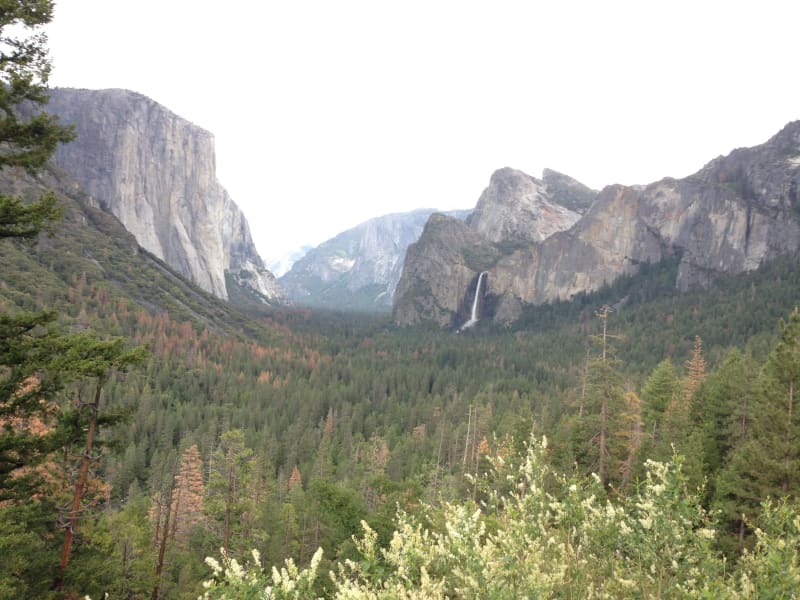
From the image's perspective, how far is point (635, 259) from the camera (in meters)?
176

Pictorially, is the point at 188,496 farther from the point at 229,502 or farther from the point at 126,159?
the point at 126,159

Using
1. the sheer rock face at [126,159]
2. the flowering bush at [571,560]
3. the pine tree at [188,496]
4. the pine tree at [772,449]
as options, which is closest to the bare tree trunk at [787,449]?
the pine tree at [772,449]

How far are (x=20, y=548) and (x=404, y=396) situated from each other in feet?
314

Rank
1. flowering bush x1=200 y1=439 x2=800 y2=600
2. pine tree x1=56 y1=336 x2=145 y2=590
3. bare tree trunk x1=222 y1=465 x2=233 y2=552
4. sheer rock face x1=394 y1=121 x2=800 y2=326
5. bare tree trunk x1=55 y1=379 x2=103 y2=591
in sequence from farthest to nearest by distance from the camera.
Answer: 1. sheer rock face x1=394 y1=121 x2=800 y2=326
2. bare tree trunk x1=222 y1=465 x2=233 y2=552
3. bare tree trunk x1=55 y1=379 x2=103 y2=591
4. pine tree x1=56 y1=336 x2=145 y2=590
5. flowering bush x1=200 y1=439 x2=800 y2=600

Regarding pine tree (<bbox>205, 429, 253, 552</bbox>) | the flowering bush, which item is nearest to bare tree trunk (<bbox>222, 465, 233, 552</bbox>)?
pine tree (<bbox>205, 429, 253, 552</bbox>)

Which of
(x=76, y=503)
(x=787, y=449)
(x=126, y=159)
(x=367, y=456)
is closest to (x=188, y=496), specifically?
(x=367, y=456)

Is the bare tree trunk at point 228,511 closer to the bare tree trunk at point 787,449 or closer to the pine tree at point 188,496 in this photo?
the pine tree at point 188,496

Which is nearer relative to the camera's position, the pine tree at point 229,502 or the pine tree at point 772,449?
the pine tree at point 772,449

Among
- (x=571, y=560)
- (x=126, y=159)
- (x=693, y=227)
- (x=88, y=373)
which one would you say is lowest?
(x=571, y=560)

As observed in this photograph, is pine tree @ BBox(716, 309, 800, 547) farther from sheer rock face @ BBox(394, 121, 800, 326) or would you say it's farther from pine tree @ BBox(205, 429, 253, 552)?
sheer rock face @ BBox(394, 121, 800, 326)

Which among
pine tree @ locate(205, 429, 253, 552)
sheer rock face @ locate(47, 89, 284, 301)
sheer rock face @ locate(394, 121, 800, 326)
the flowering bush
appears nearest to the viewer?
the flowering bush

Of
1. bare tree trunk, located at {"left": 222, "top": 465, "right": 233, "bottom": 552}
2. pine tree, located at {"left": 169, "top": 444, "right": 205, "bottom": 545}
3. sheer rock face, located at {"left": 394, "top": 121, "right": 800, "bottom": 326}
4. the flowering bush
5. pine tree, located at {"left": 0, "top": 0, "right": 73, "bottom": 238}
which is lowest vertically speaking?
pine tree, located at {"left": 169, "top": 444, "right": 205, "bottom": 545}

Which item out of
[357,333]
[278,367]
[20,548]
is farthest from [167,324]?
[20,548]

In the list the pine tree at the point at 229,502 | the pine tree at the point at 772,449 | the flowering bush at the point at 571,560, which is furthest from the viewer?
the pine tree at the point at 229,502
